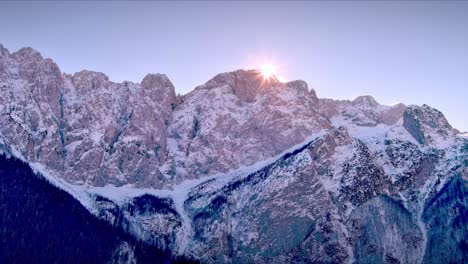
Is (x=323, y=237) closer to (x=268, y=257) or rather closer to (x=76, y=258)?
(x=268, y=257)

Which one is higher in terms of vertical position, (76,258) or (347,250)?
(347,250)

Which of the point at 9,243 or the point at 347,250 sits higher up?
the point at 347,250

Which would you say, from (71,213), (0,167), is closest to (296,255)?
(71,213)

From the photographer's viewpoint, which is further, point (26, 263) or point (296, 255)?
point (296, 255)

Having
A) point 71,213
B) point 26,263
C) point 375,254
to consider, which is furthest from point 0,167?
Answer: point 375,254

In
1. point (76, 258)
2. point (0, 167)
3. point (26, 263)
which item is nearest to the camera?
point (26, 263)

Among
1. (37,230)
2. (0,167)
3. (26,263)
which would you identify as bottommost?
(26,263)

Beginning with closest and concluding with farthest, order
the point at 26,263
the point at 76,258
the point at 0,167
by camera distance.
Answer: the point at 26,263
the point at 76,258
the point at 0,167

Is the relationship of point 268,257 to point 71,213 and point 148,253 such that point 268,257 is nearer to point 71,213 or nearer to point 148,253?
point 148,253

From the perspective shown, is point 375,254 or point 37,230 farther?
point 375,254
